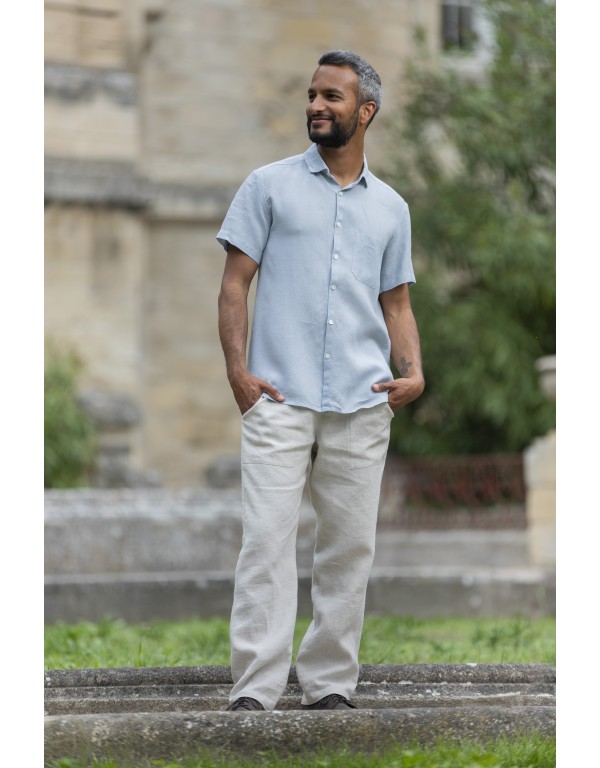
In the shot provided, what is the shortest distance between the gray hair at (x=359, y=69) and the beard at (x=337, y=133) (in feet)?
0.20

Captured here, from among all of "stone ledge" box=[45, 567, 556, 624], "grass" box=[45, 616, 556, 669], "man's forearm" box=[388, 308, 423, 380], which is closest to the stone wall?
"stone ledge" box=[45, 567, 556, 624]

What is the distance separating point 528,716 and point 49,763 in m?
1.23

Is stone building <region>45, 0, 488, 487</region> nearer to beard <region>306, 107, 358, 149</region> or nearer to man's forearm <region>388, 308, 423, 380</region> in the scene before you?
man's forearm <region>388, 308, 423, 380</region>

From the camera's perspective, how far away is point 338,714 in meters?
3.53

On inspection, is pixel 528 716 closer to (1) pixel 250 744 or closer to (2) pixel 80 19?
(1) pixel 250 744

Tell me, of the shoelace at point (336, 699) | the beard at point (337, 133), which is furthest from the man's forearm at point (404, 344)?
the shoelace at point (336, 699)

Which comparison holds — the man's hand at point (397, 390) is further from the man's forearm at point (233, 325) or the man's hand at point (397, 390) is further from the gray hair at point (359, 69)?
the gray hair at point (359, 69)

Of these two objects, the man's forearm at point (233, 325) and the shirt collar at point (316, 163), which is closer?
the man's forearm at point (233, 325)

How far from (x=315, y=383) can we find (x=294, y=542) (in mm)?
444

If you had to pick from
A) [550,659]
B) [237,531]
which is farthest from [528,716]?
[237,531]

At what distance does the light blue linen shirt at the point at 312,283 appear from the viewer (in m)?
3.93

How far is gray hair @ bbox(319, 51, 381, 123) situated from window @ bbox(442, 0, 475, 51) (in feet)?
48.4

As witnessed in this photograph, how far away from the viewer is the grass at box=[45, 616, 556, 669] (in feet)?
19.6

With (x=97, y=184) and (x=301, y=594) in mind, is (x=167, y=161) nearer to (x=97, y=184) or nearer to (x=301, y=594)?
(x=97, y=184)
